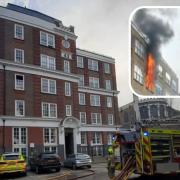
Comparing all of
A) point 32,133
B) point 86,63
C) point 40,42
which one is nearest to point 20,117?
point 32,133

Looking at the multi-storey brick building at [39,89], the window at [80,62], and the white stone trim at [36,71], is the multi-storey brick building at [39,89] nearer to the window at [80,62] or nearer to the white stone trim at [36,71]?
the white stone trim at [36,71]

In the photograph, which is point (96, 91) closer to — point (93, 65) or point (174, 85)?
point (93, 65)

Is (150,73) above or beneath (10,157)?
above

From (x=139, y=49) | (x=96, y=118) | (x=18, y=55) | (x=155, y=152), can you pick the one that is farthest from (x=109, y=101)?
(x=139, y=49)

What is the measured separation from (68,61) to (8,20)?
978cm

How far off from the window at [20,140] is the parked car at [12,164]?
443 inches

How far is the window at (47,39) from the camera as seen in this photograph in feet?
144

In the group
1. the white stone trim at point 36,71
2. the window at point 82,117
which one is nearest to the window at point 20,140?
the white stone trim at point 36,71

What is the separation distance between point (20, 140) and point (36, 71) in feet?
27.8

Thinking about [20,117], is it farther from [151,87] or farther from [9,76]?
[151,87]

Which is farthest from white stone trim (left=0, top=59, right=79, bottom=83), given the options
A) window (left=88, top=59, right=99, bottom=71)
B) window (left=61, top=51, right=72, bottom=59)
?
window (left=88, top=59, right=99, bottom=71)

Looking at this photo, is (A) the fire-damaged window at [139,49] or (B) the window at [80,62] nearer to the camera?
(A) the fire-damaged window at [139,49]

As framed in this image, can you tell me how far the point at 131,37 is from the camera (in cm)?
205

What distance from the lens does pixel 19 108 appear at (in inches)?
1556
